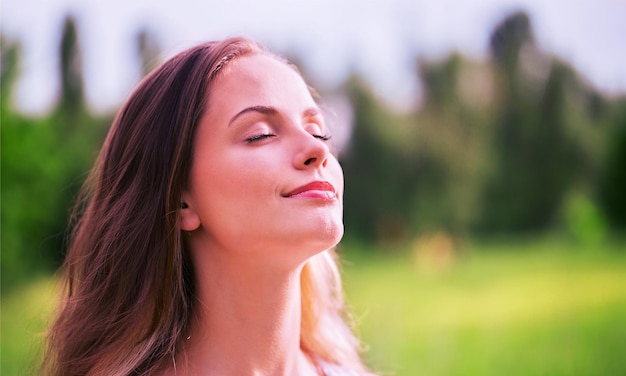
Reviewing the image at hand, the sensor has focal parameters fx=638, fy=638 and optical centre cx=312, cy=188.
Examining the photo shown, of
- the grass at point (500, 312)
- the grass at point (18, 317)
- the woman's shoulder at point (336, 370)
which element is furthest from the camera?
the grass at point (18, 317)

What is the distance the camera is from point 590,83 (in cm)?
215

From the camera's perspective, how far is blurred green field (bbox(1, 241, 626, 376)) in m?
2.04

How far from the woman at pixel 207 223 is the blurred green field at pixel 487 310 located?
1.08m

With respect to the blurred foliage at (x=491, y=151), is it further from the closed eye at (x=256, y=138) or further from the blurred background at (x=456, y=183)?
the closed eye at (x=256, y=138)

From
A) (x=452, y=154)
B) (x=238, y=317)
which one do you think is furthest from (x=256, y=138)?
(x=452, y=154)

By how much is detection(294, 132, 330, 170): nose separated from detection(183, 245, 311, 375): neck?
160 millimetres

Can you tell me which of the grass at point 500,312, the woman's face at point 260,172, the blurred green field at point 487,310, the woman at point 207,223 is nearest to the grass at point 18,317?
the blurred green field at point 487,310

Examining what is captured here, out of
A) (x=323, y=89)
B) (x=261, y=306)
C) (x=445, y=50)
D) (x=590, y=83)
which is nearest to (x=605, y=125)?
(x=590, y=83)

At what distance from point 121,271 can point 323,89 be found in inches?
53.3

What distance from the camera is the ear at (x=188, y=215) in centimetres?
99

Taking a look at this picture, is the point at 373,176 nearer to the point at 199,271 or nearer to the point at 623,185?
the point at 623,185

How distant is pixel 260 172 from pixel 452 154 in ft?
4.66

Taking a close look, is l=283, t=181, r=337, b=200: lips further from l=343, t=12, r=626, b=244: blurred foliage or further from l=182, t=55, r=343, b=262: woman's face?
l=343, t=12, r=626, b=244: blurred foliage

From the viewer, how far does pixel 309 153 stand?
0.94 meters
